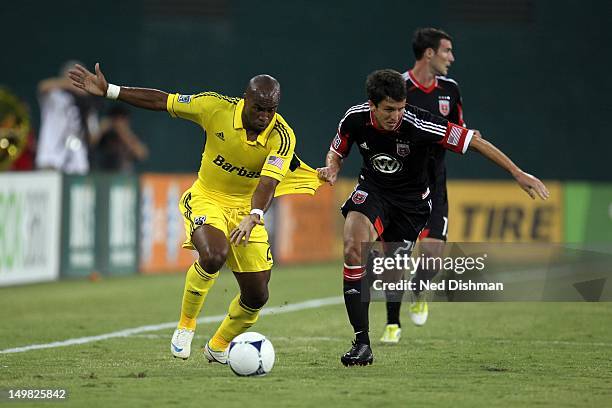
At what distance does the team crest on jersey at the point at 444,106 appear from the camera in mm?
10211

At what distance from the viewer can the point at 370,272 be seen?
396 inches

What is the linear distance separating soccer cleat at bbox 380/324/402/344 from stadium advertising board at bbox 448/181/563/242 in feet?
32.1

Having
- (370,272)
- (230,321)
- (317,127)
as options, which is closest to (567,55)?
(317,127)

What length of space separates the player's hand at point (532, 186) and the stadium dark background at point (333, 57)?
1437 centimetres

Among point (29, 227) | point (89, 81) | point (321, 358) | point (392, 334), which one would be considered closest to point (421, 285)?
point (392, 334)

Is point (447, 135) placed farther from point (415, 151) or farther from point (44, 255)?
point (44, 255)

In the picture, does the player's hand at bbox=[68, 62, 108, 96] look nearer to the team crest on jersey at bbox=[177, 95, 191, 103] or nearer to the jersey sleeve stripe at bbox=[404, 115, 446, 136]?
the team crest on jersey at bbox=[177, 95, 191, 103]

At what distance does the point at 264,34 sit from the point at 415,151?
14.2 m

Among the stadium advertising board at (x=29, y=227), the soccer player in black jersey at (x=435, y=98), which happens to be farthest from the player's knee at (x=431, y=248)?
the stadium advertising board at (x=29, y=227)

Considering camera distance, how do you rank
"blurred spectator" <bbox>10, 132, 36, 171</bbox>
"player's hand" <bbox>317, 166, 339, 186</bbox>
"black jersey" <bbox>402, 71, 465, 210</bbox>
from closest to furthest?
"player's hand" <bbox>317, 166, 339, 186</bbox>
"black jersey" <bbox>402, 71, 465, 210</bbox>
"blurred spectator" <bbox>10, 132, 36, 171</bbox>

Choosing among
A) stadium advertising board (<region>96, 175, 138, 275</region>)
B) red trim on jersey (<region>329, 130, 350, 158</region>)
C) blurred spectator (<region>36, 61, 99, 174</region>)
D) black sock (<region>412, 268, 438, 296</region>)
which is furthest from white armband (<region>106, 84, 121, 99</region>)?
blurred spectator (<region>36, 61, 99, 174</region>)

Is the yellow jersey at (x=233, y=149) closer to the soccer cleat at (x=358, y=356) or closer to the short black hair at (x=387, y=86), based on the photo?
the short black hair at (x=387, y=86)

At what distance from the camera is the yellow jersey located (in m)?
8.21

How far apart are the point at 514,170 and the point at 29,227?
809 centimetres
